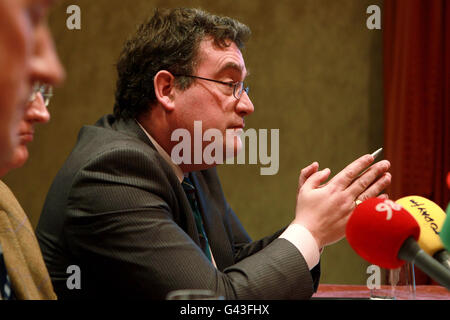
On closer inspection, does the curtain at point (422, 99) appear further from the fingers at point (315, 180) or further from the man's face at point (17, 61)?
the man's face at point (17, 61)

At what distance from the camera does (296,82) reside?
294 cm

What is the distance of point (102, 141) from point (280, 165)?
1873 millimetres

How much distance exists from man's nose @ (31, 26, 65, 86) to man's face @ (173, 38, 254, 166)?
3.18 ft

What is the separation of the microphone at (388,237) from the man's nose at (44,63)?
1.54ft

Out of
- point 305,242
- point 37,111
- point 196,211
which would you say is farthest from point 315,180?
point 37,111

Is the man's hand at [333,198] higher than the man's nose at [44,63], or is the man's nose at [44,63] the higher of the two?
the man's nose at [44,63]

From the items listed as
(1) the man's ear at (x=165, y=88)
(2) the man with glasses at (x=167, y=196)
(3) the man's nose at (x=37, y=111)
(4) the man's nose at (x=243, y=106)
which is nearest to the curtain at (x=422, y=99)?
(2) the man with glasses at (x=167, y=196)

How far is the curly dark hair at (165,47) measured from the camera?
137cm

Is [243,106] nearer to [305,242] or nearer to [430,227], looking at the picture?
[305,242]

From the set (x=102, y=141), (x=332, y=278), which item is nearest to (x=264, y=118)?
(x=332, y=278)

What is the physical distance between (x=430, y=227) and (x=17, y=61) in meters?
0.68

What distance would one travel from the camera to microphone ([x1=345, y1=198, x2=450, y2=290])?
2.17 feet

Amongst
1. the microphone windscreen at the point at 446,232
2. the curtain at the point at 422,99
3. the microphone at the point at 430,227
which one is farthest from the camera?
the curtain at the point at 422,99
